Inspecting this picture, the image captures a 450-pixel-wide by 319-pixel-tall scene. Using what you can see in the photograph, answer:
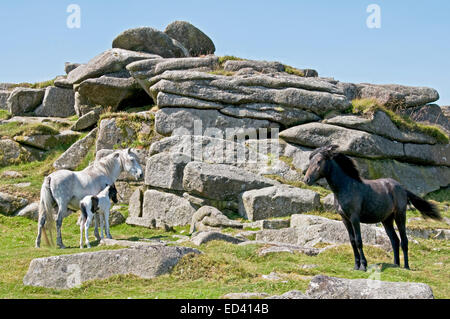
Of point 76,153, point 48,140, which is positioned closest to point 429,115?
point 76,153

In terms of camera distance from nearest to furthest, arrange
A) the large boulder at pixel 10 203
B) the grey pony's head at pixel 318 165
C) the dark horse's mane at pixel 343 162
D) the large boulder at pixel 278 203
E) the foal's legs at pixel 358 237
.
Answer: the foal's legs at pixel 358 237, the grey pony's head at pixel 318 165, the dark horse's mane at pixel 343 162, the large boulder at pixel 278 203, the large boulder at pixel 10 203

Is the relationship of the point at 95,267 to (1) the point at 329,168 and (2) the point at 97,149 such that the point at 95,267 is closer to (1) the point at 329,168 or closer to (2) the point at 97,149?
(1) the point at 329,168

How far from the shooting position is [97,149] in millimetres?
31172

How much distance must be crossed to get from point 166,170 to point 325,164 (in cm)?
1294

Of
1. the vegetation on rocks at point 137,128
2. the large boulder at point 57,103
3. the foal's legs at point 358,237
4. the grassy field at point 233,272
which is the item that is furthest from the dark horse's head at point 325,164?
the large boulder at point 57,103

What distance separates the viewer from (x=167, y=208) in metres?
25.0

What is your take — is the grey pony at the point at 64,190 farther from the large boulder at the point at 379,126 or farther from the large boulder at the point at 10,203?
the large boulder at the point at 379,126

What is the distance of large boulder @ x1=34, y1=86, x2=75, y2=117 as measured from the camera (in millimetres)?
40875

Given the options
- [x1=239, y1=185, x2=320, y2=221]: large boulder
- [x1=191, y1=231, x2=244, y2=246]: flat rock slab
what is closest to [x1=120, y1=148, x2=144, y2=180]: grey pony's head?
[x1=239, y1=185, x2=320, y2=221]: large boulder

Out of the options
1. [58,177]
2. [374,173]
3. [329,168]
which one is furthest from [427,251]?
[58,177]

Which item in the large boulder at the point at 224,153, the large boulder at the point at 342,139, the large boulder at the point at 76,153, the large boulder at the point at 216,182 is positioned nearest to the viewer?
the large boulder at the point at 216,182

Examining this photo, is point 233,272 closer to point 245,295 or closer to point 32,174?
point 245,295

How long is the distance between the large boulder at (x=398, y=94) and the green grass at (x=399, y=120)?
1299mm

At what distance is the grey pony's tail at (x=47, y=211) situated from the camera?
19516mm
